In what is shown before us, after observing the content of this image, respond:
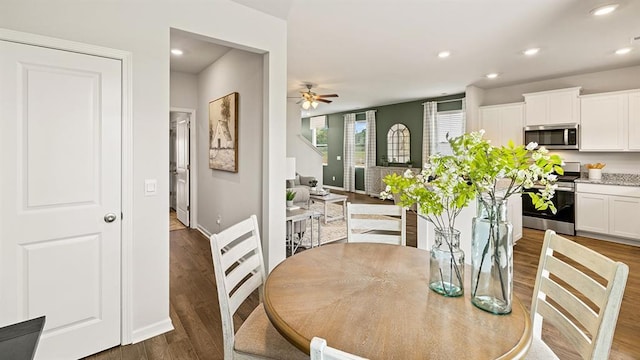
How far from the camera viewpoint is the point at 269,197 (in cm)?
291

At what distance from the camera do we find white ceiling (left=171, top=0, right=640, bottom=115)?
9.44 feet

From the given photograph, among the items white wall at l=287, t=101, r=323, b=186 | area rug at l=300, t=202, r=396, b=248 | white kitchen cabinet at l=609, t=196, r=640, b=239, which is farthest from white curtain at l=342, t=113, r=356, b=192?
white kitchen cabinet at l=609, t=196, r=640, b=239

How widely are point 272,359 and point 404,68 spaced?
15.6ft

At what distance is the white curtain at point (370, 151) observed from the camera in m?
9.33

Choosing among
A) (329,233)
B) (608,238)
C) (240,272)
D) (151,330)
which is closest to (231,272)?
(240,272)

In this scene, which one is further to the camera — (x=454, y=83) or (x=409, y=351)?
(x=454, y=83)

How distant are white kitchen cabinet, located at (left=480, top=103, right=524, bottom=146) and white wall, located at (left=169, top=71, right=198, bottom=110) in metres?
5.49

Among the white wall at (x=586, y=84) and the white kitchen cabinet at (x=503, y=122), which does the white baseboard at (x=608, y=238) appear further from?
the white wall at (x=586, y=84)

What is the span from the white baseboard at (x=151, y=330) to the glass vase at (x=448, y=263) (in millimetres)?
2053

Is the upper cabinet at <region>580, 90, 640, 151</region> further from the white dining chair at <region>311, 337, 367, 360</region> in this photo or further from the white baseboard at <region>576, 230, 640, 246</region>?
the white dining chair at <region>311, 337, 367, 360</region>

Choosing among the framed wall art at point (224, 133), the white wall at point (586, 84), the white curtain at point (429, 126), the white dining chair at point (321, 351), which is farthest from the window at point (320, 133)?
the white dining chair at point (321, 351)

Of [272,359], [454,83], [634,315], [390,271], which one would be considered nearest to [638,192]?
[634,315]

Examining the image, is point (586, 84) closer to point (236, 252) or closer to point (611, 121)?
point (611, 121)

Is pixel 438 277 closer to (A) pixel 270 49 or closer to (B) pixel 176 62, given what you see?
(A) pixel 270 49
